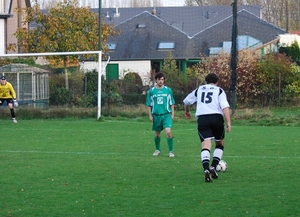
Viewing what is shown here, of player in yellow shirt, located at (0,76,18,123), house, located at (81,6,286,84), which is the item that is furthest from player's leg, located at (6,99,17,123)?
house, located at (81,6,286,84)

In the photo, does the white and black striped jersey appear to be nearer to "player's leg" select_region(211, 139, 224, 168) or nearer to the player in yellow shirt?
"player's leg" select_region(211, 139, 224, 168)

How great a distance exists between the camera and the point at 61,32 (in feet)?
109

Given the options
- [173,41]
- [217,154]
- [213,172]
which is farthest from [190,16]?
[213,172]

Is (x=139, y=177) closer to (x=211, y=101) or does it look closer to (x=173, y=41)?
(x=211, y=101)

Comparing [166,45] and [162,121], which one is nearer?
[162,121]

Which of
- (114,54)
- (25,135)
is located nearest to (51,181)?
(25,135)

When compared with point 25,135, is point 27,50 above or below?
above

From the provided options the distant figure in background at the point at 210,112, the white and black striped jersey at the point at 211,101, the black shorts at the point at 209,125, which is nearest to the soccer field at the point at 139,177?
the distant figure in background at the point at 210,112

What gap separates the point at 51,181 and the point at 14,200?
1.62m

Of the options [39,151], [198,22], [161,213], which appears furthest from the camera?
[198,22]

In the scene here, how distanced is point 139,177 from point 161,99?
321 centimetres

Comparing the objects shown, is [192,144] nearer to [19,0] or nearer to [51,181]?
[51,181]

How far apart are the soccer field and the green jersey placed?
0.93 m

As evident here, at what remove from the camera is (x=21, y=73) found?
27906 millimetres
